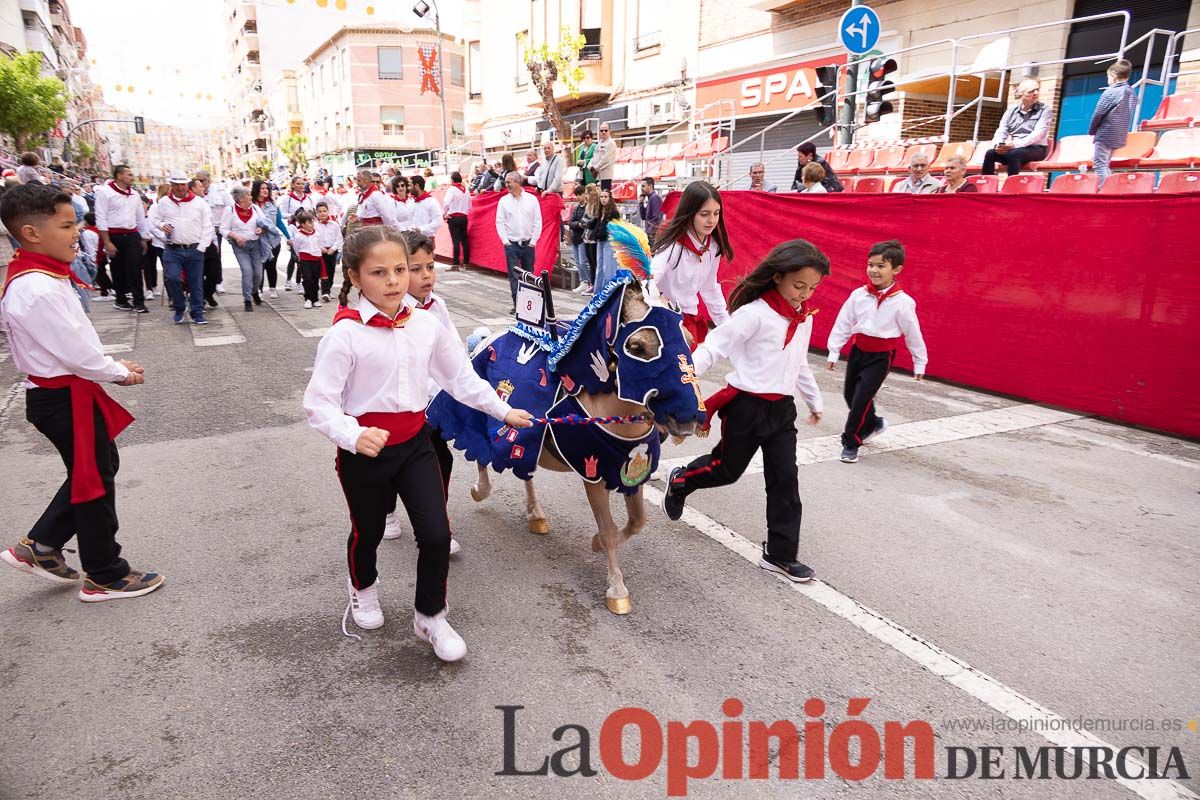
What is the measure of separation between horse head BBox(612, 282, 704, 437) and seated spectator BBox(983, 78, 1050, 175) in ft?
33.8

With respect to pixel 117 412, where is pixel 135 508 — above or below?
below

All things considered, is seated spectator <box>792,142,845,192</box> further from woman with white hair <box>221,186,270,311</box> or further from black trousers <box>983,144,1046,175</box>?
woman with white hair <box>221,186,270,311</box>

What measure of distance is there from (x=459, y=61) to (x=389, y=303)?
6989 cm

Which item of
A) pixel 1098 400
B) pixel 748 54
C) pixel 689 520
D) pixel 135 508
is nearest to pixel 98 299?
pixel 135 508

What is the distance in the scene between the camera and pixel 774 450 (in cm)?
391

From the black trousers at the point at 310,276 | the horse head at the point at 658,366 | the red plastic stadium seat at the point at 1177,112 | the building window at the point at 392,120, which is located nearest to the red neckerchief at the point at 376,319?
the horse head at the point at 658,366

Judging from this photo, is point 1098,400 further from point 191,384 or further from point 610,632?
point 191,384

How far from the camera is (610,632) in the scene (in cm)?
337

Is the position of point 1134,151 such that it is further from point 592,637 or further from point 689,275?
point 592,637

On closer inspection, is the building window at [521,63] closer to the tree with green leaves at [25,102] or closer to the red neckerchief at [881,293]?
the tree with green leaves at [25,102]

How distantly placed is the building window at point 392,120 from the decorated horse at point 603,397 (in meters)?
64.6

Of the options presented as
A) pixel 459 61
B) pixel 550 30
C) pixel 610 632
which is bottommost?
pixel 610 632

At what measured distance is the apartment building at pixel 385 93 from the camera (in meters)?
59.8

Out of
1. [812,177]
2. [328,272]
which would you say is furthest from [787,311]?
[328,272]
